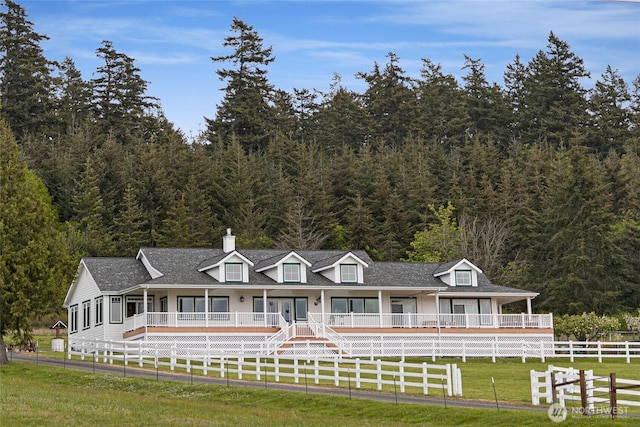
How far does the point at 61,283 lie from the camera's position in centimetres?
4075

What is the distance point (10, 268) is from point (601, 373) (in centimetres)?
2074

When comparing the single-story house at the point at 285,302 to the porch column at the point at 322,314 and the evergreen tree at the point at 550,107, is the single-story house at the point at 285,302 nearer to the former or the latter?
the porch column at the point at 322,314

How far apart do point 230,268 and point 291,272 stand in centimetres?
263

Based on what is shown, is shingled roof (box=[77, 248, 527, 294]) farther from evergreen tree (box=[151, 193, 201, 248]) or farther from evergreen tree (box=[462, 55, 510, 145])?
evergreen tree (box=[462, 55, 510, 145])

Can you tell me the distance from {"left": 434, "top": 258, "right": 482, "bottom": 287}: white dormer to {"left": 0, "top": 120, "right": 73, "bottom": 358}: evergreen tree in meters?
16.9

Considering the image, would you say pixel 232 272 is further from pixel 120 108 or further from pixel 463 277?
pixel 120 108

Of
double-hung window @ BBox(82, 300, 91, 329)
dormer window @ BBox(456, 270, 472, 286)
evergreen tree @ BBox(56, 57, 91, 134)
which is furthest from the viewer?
evergreen tree @ BBox(56, 57, 91, 134)

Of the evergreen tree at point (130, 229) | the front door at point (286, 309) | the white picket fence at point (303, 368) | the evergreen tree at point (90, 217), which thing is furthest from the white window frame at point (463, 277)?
the evergreen tree at point (130, 229)

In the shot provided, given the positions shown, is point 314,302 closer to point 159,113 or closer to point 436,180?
point 436,180

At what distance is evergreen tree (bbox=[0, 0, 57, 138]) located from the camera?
210ft

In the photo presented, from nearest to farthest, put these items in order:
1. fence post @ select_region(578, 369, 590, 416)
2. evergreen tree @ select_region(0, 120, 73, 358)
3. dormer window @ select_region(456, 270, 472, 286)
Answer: fence post @ select_region(578, 369, 590, 416) < evergreen tree @ select_region(0, 120, 73, 358) < dormer window @ select_region(456, 270, 472, 286)

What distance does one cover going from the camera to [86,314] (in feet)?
157

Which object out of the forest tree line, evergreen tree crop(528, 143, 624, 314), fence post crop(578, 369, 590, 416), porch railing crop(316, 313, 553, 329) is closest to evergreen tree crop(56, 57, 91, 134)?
the forest tree line

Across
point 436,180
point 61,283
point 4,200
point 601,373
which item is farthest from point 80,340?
point 436,180
